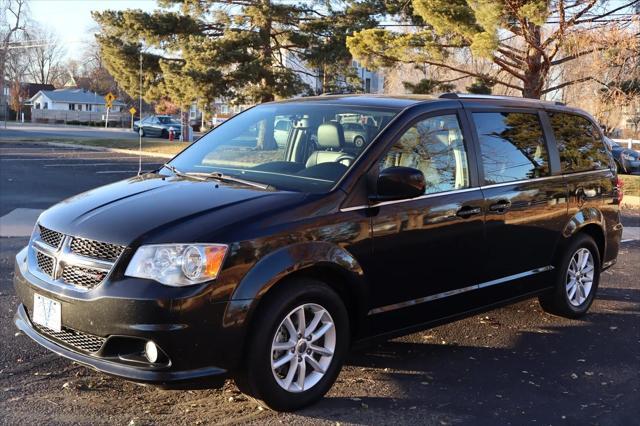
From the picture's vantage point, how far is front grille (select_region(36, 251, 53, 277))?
3.83 m

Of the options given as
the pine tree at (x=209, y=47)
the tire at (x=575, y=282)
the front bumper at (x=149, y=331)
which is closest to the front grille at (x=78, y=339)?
the front bumper at (x=149, y=331)

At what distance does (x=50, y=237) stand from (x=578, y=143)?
4.52m

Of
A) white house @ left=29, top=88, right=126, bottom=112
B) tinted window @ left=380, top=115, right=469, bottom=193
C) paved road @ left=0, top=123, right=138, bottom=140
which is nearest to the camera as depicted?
tinted window @ left=380, top=115, right=469, bottom=193

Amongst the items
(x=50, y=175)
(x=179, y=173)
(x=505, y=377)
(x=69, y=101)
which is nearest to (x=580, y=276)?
(x=505, y=377)

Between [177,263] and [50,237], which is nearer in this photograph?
[177,263]

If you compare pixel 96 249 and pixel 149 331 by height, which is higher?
pixel 96 249

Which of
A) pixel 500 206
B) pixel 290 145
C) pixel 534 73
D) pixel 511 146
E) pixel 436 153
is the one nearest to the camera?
pixel 436 153

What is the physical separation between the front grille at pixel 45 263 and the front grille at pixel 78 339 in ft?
1.06

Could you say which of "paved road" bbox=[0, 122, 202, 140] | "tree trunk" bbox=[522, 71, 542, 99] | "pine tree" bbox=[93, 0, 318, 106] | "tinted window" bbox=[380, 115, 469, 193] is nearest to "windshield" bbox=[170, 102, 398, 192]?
"tinted window" bbox=[380, 115, 469, 193]

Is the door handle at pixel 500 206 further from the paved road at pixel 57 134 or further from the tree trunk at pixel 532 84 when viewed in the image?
the paved road at pixel 57 134

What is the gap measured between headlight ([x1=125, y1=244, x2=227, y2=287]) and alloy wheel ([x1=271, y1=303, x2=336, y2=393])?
1.83ft

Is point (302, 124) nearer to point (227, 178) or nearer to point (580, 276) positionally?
point (227, 178)

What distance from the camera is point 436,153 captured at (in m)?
4.72

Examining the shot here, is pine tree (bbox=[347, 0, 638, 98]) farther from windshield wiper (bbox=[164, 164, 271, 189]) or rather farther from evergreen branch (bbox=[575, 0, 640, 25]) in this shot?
windshield wiper (bbox=[164, 164, 271, 189])
